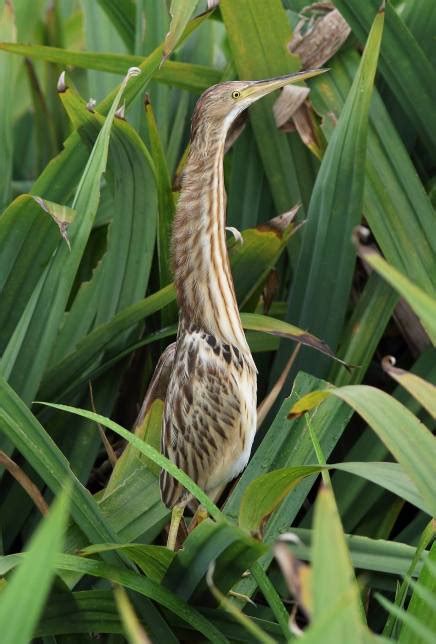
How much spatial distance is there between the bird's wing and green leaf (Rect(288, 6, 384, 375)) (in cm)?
23

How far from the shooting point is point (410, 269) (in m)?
2.33

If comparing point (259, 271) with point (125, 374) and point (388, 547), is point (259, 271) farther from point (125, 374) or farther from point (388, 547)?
point (388, 547)

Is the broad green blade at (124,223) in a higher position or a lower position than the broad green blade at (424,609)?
higher

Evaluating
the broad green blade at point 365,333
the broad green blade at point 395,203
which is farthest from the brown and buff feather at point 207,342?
the broad green blade at point 395,203

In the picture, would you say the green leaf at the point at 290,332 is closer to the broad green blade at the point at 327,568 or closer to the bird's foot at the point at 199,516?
the bird's foot at the point at 199,516

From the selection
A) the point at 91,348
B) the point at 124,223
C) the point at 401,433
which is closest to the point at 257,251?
the point at 124,223

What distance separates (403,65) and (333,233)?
386 millimetres

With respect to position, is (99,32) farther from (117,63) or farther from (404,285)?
(404,285)

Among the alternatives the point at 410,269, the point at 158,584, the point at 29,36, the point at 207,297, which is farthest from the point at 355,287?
the point at 29,36

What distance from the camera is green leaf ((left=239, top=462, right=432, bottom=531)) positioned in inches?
62.4

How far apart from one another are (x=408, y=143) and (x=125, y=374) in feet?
2.50

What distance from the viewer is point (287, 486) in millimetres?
1615

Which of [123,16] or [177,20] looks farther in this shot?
[123,16]

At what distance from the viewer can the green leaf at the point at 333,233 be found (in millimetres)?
2213
